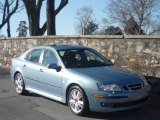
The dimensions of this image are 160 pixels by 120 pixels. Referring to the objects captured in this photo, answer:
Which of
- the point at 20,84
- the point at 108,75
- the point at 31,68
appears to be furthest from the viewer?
the point at 20,84

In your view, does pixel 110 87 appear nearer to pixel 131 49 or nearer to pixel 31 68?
pixel 31 68

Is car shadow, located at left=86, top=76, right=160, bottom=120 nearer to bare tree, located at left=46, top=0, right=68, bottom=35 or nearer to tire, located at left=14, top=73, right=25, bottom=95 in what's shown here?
tire, located at left=14, top=73, right=25, bottom=95

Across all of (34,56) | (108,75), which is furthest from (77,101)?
(34,56)

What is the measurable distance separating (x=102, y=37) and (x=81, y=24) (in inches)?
2308

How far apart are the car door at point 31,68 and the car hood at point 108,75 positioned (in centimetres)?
155

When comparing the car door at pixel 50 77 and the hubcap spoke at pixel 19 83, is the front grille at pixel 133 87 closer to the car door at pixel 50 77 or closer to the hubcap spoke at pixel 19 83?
the car door at pixel 50 77

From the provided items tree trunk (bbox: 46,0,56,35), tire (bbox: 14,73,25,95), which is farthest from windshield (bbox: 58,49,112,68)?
tree trunk (bbox: 46,0,56,35)

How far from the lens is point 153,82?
9992 millimetres

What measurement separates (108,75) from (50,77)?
157 centimetres

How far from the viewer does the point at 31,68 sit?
396 inches

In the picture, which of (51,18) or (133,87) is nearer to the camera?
(133,87)

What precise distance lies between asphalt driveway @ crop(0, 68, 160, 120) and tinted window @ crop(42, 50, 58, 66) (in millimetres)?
987

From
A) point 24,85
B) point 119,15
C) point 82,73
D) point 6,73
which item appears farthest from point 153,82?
point 119,15

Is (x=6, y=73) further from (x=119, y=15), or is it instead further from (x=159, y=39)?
(x=119, y=15)
